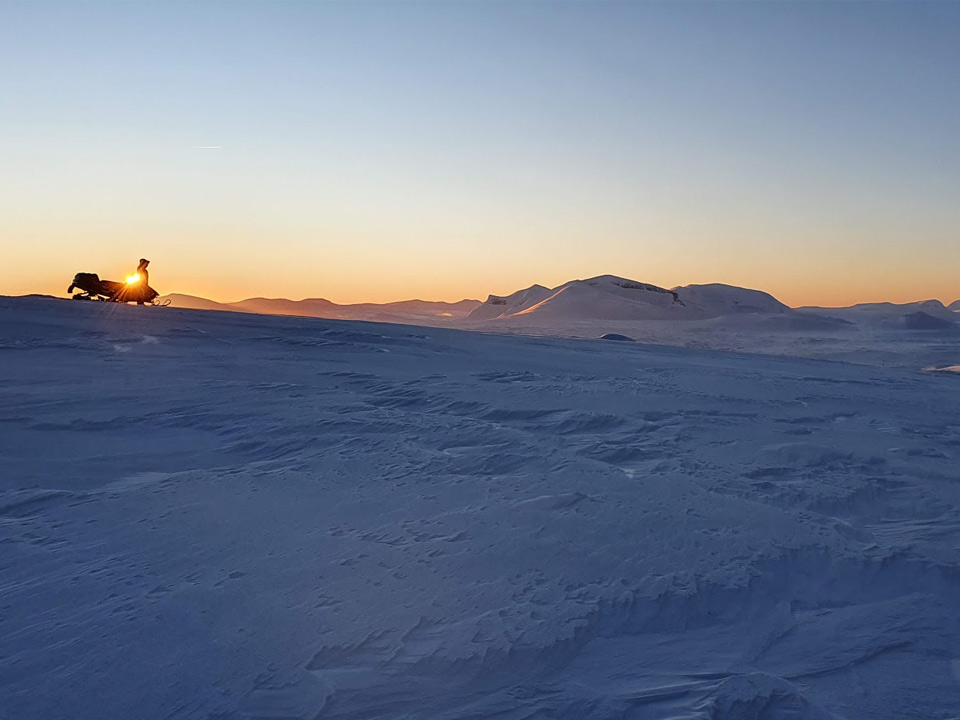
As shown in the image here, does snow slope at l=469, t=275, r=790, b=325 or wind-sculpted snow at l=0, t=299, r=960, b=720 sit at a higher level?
snow slope at l=469, t=275, r=790, b=325

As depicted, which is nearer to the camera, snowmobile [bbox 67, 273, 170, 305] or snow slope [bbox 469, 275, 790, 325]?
snowmobile [bbox 67, 273, 170, 305]

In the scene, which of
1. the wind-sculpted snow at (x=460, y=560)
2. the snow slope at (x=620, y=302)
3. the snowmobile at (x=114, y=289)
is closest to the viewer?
the wind-sculpted snow at (x=460, y=560)

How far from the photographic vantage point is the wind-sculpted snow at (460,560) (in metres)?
1.30

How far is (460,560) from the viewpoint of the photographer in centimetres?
180

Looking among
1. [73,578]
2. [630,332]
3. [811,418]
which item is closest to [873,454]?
[811,418]

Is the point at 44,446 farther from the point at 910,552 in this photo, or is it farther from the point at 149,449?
the point at 910,552

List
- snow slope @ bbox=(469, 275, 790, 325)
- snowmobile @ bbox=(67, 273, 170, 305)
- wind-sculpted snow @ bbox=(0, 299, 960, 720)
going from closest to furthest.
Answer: wind-sculpted snow @ bbox=(0, 299, 960, 720)
snowmobile @ bbox=(67, 273, 170, 305)
snow slope @ bbox=(469, 275, 790, 325)

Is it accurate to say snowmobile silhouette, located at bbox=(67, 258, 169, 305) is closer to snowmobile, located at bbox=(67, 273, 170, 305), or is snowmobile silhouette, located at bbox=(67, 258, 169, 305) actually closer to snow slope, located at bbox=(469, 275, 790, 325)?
snowmobile, located at bbox=(67, 273, 170, 305)

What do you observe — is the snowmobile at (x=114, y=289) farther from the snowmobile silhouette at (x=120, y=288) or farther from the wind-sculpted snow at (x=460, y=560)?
the wind-sculpted snow at (x=460, y=560)

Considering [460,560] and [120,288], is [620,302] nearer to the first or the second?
[120,288]

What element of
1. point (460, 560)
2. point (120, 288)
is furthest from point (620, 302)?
point (460, 560)

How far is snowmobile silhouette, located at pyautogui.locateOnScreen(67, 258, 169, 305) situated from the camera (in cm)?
1045

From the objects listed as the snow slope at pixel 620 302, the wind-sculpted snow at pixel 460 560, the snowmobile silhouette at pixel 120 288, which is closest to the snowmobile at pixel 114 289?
the snowmobile silhouette at pixel 120 288

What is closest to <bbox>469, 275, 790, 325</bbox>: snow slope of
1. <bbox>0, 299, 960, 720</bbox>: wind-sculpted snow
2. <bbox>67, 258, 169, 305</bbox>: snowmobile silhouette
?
<bbox>67, 258, 169, 305</bbox>: snowmobile silhouette
